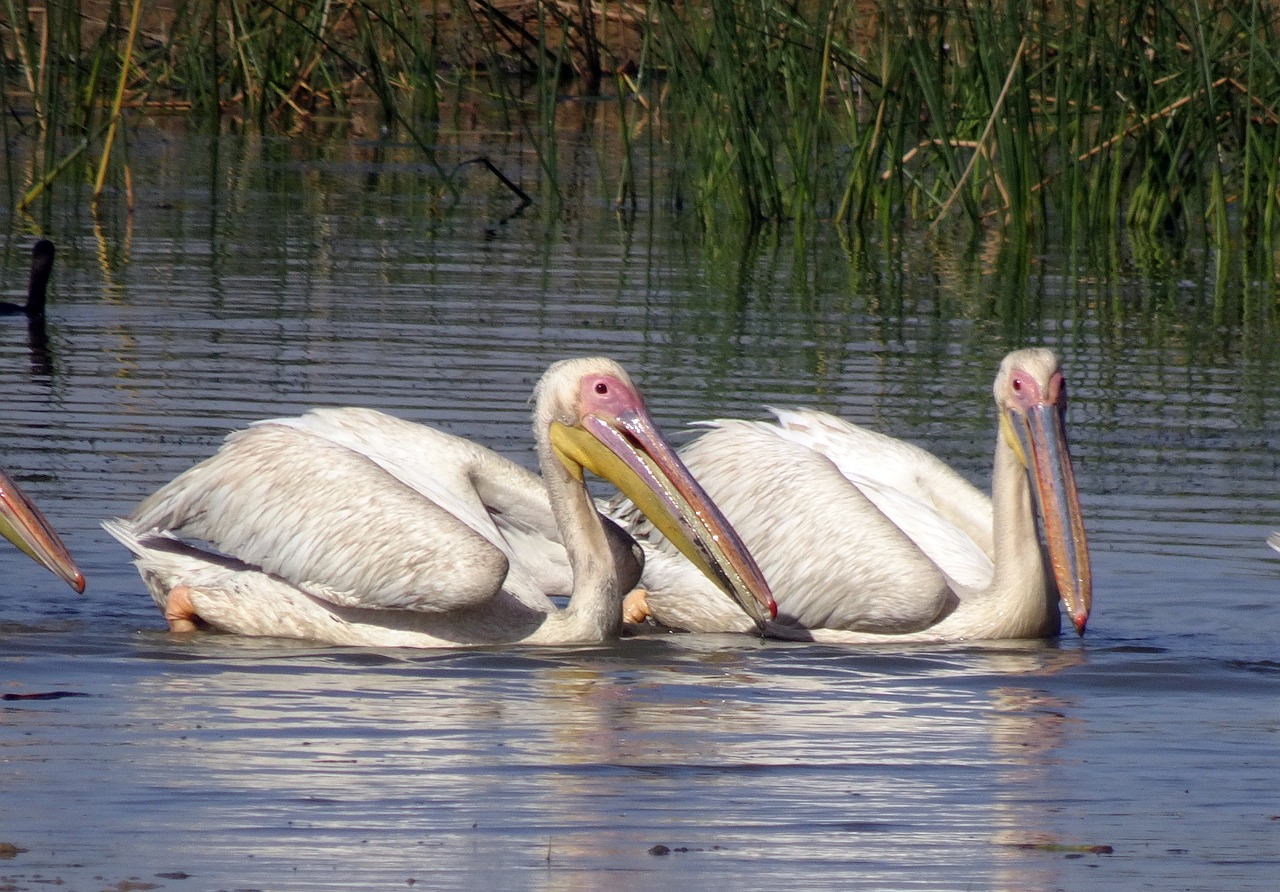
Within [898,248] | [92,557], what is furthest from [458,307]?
[92,557]

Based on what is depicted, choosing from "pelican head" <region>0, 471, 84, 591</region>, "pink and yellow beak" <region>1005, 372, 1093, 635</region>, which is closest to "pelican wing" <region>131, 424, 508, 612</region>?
"pelican head" <region>0, 471, 84, 591</region>

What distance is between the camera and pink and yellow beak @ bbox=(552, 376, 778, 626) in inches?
221

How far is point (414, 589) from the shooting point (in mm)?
5543

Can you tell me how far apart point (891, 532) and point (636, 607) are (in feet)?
2.58

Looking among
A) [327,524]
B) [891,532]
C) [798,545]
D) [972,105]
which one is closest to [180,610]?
[327,524]

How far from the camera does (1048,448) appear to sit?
19.7 ft

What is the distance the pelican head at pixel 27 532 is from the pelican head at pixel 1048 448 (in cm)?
232

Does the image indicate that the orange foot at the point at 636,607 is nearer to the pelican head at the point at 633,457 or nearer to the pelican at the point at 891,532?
the pelican at the point at 891,532

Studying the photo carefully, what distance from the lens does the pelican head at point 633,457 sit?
5633 mm

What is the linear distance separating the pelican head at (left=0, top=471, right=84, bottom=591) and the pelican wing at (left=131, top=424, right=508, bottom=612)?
0.73 meters

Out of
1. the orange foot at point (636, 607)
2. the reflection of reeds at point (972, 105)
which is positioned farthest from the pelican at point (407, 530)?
the reflection of reeds at point (972, 105)

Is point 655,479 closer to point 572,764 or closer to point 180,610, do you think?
point 180,610

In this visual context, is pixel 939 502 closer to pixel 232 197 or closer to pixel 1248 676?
pixel 1248 676

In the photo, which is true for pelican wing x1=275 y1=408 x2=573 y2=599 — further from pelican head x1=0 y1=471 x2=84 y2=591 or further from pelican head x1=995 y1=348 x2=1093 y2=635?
pelican head x1=995 y1=348 x2=1093 y2=635
